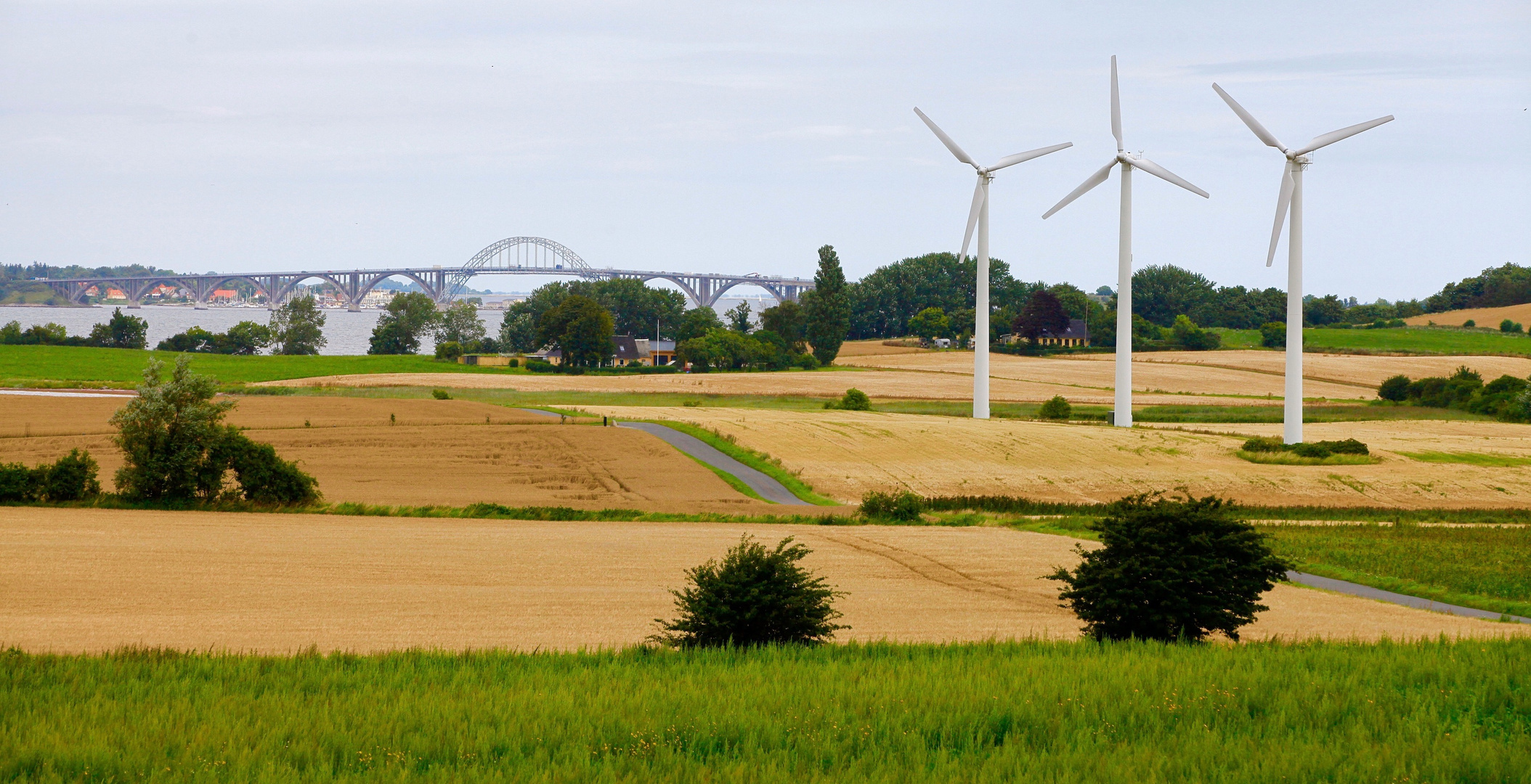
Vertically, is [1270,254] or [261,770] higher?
[1270,254]

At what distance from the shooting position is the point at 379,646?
18172mm

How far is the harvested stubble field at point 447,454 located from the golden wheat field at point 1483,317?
533ft

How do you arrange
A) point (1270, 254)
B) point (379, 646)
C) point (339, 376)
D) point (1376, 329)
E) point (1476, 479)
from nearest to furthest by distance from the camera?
1. point (379, 646)
2. point (1476, 479)
3. point (1270, 254)
4. point (339, 376)
5. point (1376, 329)

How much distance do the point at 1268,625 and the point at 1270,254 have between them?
4559cm

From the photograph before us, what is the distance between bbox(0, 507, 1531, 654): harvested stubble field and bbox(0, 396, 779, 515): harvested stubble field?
7007mm

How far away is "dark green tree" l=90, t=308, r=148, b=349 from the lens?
16175 centimetres

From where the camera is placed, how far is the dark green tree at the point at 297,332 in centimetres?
18788

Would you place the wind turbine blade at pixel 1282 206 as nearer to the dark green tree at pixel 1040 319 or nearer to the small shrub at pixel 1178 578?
the small shrub at pixel 1178 578

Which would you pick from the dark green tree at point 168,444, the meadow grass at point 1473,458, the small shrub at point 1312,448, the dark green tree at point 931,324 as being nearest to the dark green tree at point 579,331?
the dark green tree at point 931,324

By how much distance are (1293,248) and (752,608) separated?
2301 inches

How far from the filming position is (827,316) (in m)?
160

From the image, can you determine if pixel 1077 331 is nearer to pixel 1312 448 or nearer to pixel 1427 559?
pixel 1312 448

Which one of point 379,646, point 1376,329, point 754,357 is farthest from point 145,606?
point 1376,329

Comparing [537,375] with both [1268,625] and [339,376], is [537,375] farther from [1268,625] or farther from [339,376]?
[1268,625]
